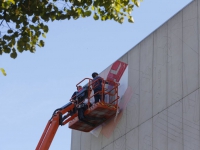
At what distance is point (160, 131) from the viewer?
66.0ft

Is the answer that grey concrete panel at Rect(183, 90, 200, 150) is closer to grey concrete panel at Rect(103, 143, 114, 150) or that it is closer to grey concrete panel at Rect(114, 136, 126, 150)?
grey concrete panel at Rect(114, 136, 126, 150)

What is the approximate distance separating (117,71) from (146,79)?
2.16m

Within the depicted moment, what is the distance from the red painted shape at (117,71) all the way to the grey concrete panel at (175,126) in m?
3.99

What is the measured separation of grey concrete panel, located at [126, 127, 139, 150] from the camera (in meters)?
21.3

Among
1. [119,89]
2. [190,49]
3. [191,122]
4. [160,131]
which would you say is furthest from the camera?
[119,89]

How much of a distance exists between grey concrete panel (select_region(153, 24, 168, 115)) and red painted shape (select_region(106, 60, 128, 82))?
86.7 inches

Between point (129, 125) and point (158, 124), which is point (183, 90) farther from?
point (129, 125)

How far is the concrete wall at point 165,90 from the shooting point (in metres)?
19.1

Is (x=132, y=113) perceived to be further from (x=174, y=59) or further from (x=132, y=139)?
(x=174, y=59)

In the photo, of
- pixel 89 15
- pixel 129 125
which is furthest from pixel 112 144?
pixel 89 15

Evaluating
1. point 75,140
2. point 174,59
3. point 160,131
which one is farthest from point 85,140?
point 174,59

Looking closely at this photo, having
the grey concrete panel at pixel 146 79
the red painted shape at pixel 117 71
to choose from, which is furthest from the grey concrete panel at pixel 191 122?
the red painted shape at pixel 117 71

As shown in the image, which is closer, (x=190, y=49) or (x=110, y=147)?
(x=190, y=49)

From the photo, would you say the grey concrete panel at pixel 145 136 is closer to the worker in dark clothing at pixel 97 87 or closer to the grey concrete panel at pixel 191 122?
the grey concrete panel at pixel 191 122
